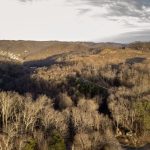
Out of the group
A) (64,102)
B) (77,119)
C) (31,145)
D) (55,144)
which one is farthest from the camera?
(64,102)

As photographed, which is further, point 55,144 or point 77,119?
point 77,119

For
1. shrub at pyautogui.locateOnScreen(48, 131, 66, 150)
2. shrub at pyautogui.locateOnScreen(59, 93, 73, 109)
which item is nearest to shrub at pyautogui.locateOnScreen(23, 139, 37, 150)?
shrub at pyautogui.locateOnScreen(48, 131, 66, 150)

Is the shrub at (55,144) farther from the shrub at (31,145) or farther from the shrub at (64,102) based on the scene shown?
the shrub at (64,102)

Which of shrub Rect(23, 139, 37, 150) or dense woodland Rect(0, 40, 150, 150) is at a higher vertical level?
shrub Rect(23, 139, 37, 150)

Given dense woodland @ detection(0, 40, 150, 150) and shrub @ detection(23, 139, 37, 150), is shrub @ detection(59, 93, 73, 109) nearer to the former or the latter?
dense woodland @ detection(0, 40, 150, 150)

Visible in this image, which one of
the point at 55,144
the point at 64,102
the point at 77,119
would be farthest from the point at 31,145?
the point at 64,102

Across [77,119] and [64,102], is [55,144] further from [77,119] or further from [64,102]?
[64,102]

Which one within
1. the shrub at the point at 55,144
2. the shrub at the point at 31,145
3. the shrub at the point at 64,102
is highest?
the shrub at the point at 31,145

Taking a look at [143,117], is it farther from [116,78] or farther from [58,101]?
[116,78]

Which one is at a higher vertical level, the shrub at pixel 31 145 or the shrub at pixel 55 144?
the shrub at pixel 31 145

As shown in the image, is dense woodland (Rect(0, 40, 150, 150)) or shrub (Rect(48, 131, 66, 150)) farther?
dense woodland (Rect(0, 40, 150, 150))

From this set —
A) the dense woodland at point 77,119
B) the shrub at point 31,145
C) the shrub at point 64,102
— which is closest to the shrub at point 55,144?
the dense woodland at point 77,119
